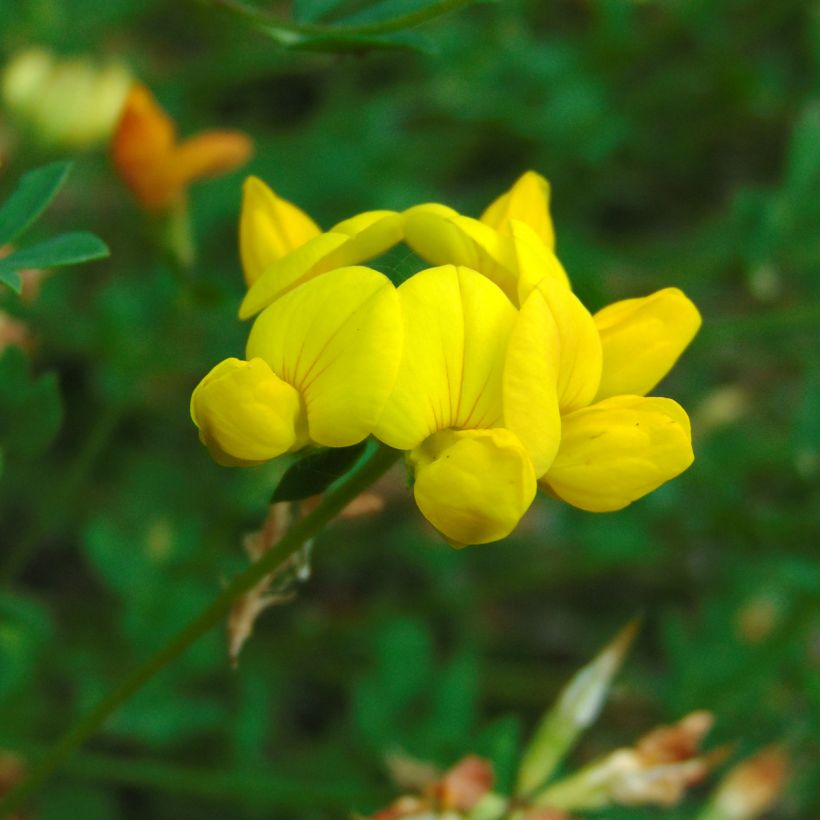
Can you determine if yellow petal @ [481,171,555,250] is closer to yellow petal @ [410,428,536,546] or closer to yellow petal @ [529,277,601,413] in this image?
yellow petal @ [529,277,601,413]

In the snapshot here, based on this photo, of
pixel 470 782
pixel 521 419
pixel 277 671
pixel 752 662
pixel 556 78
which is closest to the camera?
pixel 521 419

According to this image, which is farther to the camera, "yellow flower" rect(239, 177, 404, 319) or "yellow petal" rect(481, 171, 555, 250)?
"yellow petal" rect(481, 171, 555, 250)

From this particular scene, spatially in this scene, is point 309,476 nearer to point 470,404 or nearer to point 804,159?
point 470,404

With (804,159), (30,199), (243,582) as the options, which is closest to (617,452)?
(243,582)

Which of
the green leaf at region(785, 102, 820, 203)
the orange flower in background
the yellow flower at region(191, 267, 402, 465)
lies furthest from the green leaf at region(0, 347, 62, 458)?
the green leaf at region(785, 102, 820, 203)

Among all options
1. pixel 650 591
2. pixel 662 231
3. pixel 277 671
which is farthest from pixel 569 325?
pixel 662 231

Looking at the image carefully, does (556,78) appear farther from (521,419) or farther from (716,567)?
(521,419)
